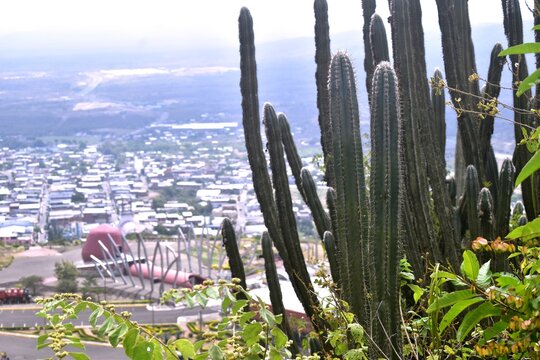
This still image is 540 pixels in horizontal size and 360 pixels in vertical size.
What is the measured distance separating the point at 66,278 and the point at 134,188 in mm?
32308

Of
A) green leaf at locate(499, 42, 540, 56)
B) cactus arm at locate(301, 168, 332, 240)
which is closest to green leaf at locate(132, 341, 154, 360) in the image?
green leaf at locate(499, 42, 540, 56)

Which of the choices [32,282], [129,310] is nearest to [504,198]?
[129,310]

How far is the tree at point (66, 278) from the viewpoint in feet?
87.2

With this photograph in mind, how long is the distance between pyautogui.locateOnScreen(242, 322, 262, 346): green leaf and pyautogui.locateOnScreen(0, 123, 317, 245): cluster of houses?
31.4m

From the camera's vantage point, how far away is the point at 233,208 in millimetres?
49188

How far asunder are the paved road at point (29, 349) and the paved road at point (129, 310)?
829 millimetres

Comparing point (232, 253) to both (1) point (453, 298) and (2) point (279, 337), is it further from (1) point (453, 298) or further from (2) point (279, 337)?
(1) point (453, 298)

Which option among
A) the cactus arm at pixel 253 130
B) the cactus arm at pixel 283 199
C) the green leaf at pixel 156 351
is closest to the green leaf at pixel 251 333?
the green leaf at pixel 156 351

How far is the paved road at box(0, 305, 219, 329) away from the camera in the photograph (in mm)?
22469

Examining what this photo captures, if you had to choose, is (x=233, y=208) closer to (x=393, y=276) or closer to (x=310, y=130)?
(x=310, y=130)

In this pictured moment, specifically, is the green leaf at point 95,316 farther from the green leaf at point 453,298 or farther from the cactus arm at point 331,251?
the cactus arm at point 331,251

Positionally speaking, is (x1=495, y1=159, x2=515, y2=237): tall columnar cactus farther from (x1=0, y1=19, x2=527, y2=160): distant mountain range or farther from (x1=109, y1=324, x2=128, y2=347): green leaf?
(x1=0, y1=19, x2=527, y2=160): distant mountain range

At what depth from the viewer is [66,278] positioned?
90.6ft

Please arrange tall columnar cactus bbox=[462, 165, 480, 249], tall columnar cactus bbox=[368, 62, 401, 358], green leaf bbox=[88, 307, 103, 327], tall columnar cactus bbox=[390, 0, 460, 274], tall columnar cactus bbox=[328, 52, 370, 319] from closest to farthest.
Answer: green leaf bbox=[88, 307, 103, 327]
tall columnar cactus bbox=[368, 62, 401, 358]
tall columnar cactus bbox=[328, 52, 370, 319]
tall columnar cactus bbox=[390, 0, 460, 274]
tall columnar cactus bbox=[462, 165, 480, 249]
